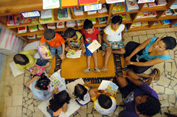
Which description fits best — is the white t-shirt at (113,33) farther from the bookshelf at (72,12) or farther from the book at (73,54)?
the book at (73,54)

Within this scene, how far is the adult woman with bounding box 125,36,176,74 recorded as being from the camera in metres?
2.03

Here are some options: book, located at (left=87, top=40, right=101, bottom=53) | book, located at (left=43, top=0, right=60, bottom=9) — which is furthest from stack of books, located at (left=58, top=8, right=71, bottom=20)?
book, located at (left=87, top=40, right=101, bottom=53)

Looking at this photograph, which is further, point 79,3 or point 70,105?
point 70,105

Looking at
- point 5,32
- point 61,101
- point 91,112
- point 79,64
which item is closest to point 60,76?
point 79,64

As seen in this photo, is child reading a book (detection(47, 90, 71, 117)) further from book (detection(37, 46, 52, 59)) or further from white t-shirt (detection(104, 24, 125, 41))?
white t-shirt (detection(104, 24, 125, 41))

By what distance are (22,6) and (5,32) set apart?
1.27 meters

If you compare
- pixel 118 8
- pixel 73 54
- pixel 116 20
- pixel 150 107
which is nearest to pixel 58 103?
pixel 73 54

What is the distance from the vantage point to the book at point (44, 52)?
288 cm

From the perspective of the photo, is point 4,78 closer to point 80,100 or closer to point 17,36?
point 17,36

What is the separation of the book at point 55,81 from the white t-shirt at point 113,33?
4.98 feet

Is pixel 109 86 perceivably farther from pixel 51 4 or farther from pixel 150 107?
pixel 51 4

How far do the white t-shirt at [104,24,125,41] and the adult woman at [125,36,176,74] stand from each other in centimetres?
35

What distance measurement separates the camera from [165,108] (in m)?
2.59

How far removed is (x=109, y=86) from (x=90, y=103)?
60 cm
